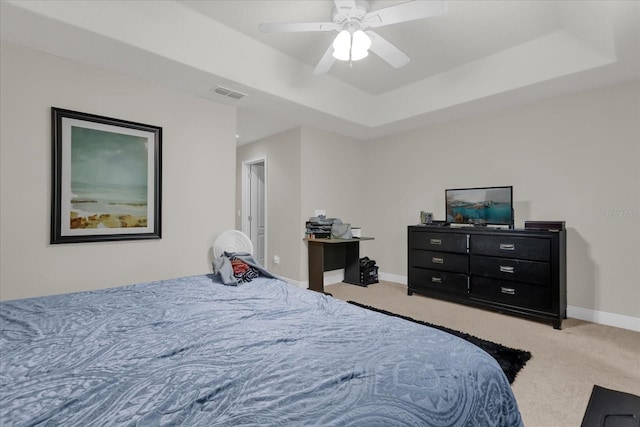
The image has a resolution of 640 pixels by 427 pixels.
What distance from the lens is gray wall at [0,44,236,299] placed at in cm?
230

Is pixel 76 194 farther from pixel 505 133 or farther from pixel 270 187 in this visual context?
pixel 505 133

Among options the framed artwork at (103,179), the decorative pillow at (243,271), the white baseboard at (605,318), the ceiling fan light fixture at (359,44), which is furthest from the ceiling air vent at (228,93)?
the white baseboard at (605,318)

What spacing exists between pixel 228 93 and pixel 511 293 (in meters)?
3.63

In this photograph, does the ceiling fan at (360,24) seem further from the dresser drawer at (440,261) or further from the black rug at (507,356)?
the black rug at (507,356)

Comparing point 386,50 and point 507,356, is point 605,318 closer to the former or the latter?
point 507,356

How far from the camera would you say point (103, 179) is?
2.66 metres

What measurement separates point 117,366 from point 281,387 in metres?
0.59

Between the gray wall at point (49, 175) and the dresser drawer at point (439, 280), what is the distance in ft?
8.07

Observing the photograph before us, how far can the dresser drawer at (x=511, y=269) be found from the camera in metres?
3.04

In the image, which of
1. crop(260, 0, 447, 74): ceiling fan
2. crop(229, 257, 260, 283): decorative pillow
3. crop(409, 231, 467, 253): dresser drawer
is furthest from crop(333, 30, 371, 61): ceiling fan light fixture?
crop(409, 231, 467, 253): dresser drawer

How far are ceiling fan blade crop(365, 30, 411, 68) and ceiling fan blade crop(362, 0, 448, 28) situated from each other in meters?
0.16

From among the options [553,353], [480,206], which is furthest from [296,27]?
[553,353]

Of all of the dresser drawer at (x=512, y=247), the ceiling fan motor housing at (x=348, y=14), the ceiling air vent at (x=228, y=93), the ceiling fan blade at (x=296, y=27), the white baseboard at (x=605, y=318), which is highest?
the ceiling fan motor housing at (x=348, y=14)

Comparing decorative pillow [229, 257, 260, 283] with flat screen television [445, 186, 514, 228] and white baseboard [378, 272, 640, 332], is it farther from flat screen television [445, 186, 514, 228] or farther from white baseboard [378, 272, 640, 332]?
white baseboard [378, 272, 640, 332]
